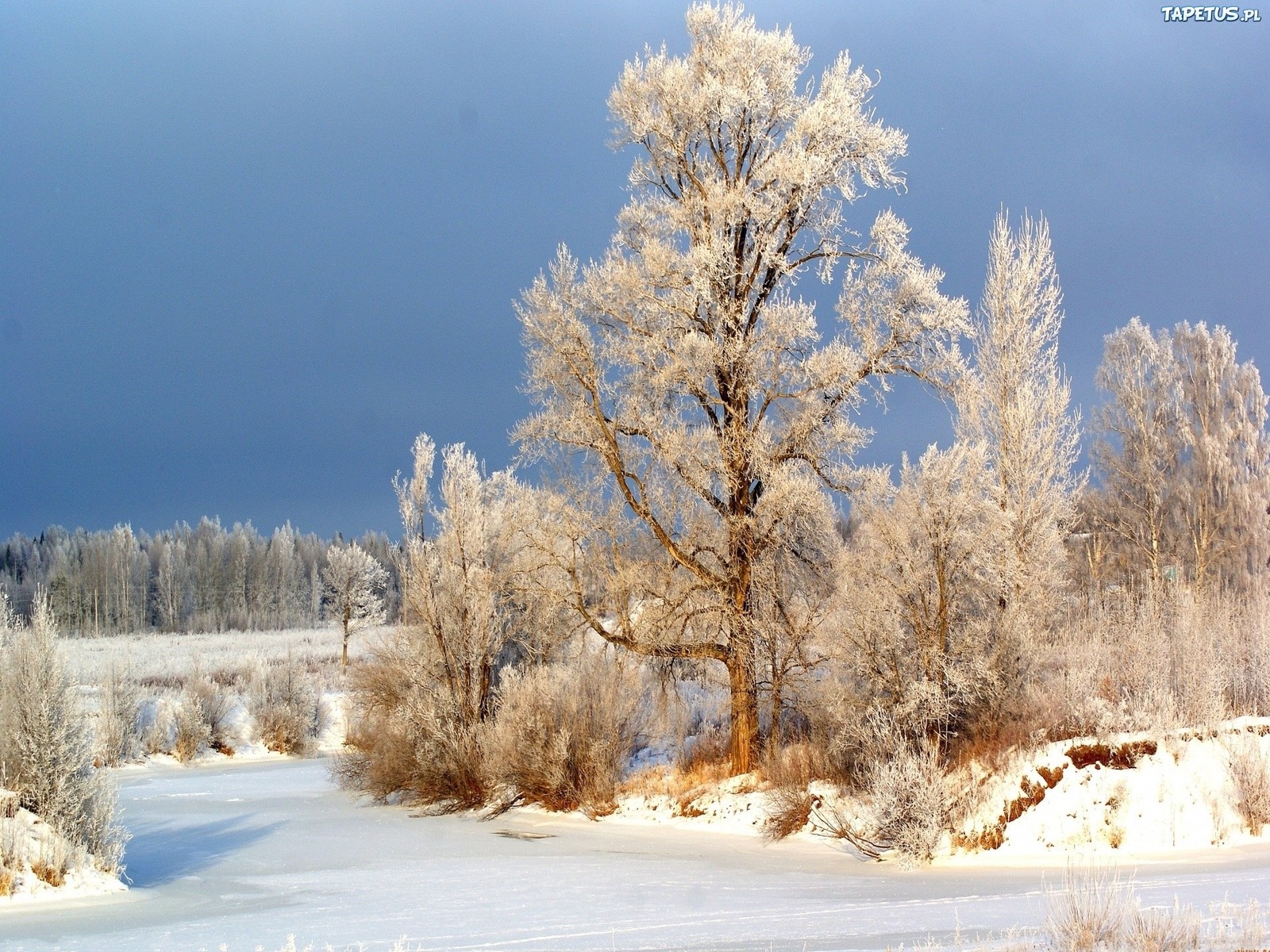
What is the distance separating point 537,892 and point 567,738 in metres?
6.89

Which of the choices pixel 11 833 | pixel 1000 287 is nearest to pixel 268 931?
pixel 11 833

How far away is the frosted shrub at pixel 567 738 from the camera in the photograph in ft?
66.6

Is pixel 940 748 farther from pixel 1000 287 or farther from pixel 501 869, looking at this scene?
pixel 1000 287

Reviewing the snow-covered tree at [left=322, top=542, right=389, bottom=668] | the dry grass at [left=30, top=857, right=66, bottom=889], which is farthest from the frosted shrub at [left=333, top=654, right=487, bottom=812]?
the snow-covered tree at [left=322, top=542, right=389, bottom=668]

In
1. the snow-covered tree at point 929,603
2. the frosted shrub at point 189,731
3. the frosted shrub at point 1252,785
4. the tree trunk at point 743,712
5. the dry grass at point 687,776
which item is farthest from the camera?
the frosted shrub at point 189,731

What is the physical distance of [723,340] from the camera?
19516 millimetres

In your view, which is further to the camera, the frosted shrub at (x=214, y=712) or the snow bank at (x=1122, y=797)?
the frosted shrub at (x=214, y=712)

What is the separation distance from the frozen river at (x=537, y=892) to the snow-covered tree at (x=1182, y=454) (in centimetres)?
2952

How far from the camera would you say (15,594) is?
97.4m

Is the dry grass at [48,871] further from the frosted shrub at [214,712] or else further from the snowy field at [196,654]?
the frosted shrub at [214,712]

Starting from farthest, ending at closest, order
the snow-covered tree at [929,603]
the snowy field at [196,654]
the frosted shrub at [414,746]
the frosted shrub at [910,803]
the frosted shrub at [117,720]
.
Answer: the snowy field at [196,654], the frosted shrub at [117,720], the frosted shrub at [414,746], the snow-covered tree at [929,603], the frosted shrub at [910,803]

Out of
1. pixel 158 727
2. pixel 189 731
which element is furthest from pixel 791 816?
pixel 158 727

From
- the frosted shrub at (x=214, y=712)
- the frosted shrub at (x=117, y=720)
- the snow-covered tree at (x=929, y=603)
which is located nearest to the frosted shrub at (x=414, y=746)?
the snow-covered tree at (x=929, y=603)

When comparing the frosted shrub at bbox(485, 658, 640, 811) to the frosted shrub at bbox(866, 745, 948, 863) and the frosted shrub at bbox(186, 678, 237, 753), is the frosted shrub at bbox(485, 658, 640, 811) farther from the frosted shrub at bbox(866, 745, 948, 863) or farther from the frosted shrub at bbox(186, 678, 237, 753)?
the frosted shrub at bbox(186, 678, 237, 753)
